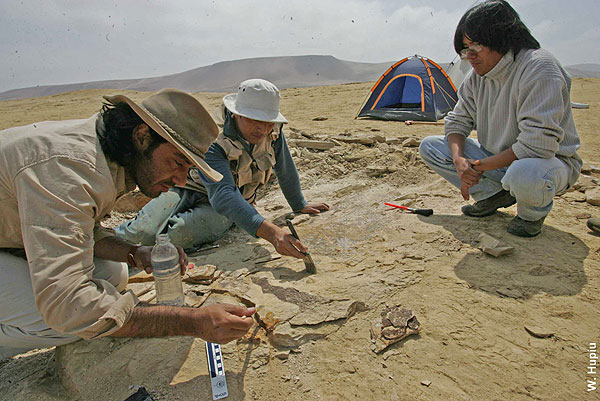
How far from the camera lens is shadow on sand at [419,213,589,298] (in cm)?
205

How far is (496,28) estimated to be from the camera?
2.32 m

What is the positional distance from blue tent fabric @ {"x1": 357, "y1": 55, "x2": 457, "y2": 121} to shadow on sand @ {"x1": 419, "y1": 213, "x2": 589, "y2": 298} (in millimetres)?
5027

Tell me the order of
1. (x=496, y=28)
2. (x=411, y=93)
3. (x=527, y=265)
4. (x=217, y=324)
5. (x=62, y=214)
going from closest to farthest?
(x=62, y=214) < (x=217, y=324) < (x=527, y=265) < (x=496, y=28) < (x=411, y=93)

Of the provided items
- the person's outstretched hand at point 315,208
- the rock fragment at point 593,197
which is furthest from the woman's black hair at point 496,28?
the person's outstretched hand at point 315,208

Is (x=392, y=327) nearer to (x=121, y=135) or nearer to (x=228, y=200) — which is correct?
(x=228, y=200)

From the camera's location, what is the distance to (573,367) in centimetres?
160

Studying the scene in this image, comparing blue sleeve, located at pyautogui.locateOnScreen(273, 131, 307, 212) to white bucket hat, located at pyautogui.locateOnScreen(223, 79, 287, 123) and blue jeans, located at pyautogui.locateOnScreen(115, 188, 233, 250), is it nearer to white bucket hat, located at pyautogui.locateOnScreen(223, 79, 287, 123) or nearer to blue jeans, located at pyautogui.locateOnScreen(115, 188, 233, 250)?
white bucket hat, located at pyautogui.locateOnScreen(223, 79, 287, 123)

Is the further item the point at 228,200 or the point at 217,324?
the point at 228,200

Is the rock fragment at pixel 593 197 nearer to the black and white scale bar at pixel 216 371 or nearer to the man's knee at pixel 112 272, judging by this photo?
the black and white scale bar at pixel 216 371

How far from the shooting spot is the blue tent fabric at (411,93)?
733 cm

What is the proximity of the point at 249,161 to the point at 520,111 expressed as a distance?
6.08 feet

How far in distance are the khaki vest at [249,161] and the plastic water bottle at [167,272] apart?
1.01 meters

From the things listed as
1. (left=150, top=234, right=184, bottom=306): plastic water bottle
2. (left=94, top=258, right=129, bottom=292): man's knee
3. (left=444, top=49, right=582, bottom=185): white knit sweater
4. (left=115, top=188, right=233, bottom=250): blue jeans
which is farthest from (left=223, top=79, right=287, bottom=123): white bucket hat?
(left=444, top=49, right=582, bottom=185): white knit sweater

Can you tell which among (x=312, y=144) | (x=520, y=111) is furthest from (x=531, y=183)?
(x=312, y=144)
